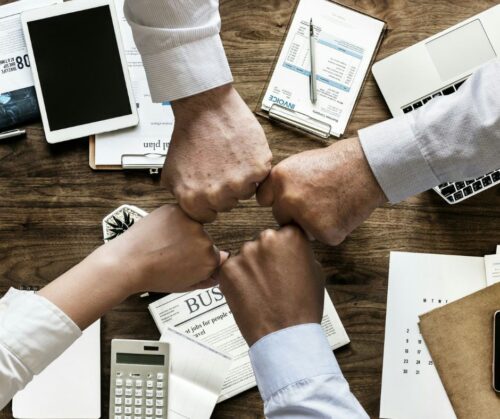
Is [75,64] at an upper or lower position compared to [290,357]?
upper

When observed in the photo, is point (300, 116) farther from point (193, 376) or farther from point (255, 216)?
point (193, 376)

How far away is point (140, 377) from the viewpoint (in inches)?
42.3

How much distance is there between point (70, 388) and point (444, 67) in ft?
2.59

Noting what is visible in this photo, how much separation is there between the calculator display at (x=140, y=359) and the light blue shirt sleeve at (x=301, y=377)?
22 centimetres

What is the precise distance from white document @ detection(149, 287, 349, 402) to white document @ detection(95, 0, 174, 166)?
241 mm

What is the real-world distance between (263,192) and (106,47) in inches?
14.5

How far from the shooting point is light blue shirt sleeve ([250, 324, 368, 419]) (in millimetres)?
867

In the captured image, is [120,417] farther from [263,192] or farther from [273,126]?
[273,126]

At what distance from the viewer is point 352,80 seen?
112cm

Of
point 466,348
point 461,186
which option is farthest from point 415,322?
point 461,186

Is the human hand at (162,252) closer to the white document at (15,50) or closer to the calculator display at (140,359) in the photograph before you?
the calculator display at (140,359)

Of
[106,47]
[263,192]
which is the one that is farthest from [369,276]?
[106,47]

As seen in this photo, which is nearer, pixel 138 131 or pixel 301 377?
pixel 301 377

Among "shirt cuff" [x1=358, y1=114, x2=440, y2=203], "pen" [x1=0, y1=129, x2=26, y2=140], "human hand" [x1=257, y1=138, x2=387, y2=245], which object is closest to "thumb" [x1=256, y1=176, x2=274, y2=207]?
"human hand" [x1=257, y1=138, x2=387, y2=245]
